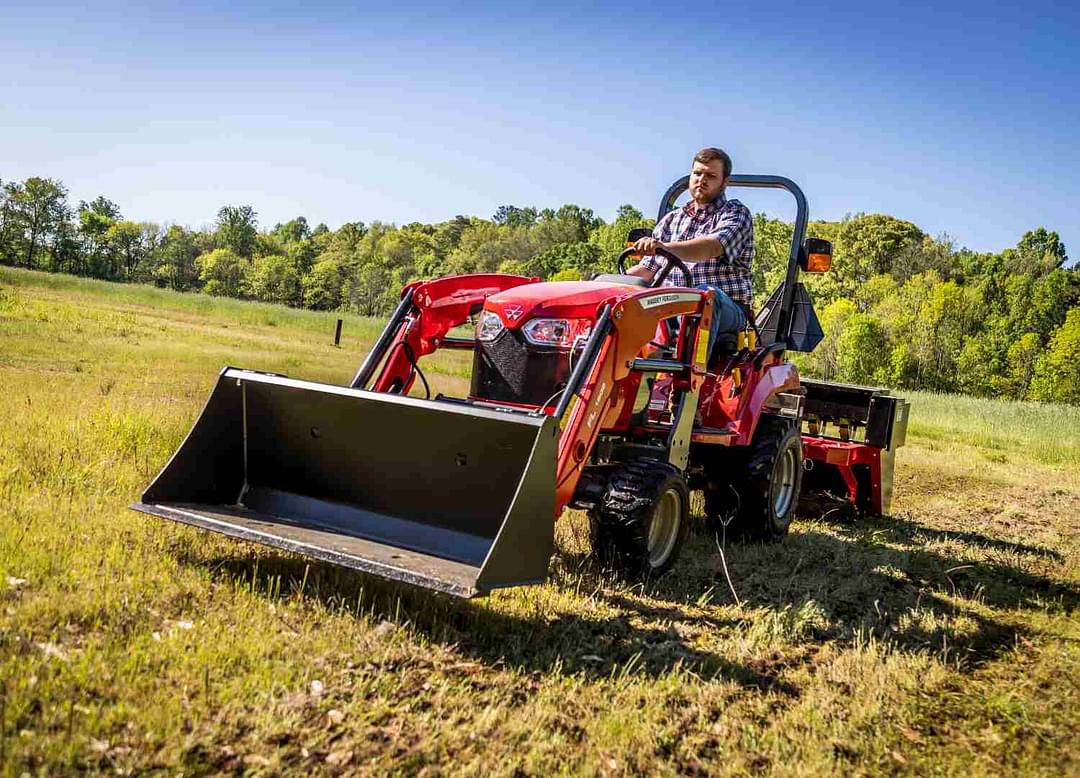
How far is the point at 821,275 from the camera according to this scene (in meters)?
53.4

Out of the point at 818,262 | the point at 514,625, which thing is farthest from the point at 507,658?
the point at 818,262

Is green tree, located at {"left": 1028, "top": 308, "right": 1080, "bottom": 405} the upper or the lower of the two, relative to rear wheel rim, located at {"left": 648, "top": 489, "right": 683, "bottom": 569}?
upper

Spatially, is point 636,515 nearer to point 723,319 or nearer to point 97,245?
point 723,319

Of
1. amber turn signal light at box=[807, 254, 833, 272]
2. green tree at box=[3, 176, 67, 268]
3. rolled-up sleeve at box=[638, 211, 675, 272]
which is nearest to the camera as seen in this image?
rolled-up sleeve at box=[638, 211, 675, 272]

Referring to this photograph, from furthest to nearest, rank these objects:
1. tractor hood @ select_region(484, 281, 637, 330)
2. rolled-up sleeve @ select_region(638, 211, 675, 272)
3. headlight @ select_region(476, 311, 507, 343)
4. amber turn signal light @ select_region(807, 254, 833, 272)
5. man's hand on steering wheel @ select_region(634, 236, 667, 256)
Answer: amber turn signal light @ select_region(807, 254, 833, 272) → rolled-up sleeve @ select_region(638, 211, 675, 272) → man's hand on steering wheel @ select_region(634, 236, 667, 256) → headlight @ select_region(476, 311, 507, 343) → tractor hood @ select_region(484, 281, 637, 330)

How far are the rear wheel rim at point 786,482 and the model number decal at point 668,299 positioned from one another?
1.78m

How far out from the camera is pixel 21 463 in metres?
5.86

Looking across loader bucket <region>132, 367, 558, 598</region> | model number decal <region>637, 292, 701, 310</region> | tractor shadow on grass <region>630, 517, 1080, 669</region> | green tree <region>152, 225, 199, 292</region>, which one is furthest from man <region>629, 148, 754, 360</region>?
green tree <region>152, 225, 199, 292</region>

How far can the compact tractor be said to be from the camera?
400 centimetres

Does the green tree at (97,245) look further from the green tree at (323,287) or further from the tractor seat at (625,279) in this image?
the tractor seat at (625,279)

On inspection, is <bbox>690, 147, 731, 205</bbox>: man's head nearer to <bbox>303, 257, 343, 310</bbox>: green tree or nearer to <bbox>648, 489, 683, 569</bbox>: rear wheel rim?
<bbox>648, 489, 683, 569</bbox>: rear wheel rim

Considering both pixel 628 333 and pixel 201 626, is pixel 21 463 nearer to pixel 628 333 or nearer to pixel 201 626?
pixel 201 626

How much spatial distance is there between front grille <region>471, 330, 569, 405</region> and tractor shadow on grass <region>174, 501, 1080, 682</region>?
0.95 metres

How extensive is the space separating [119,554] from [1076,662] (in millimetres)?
4425
